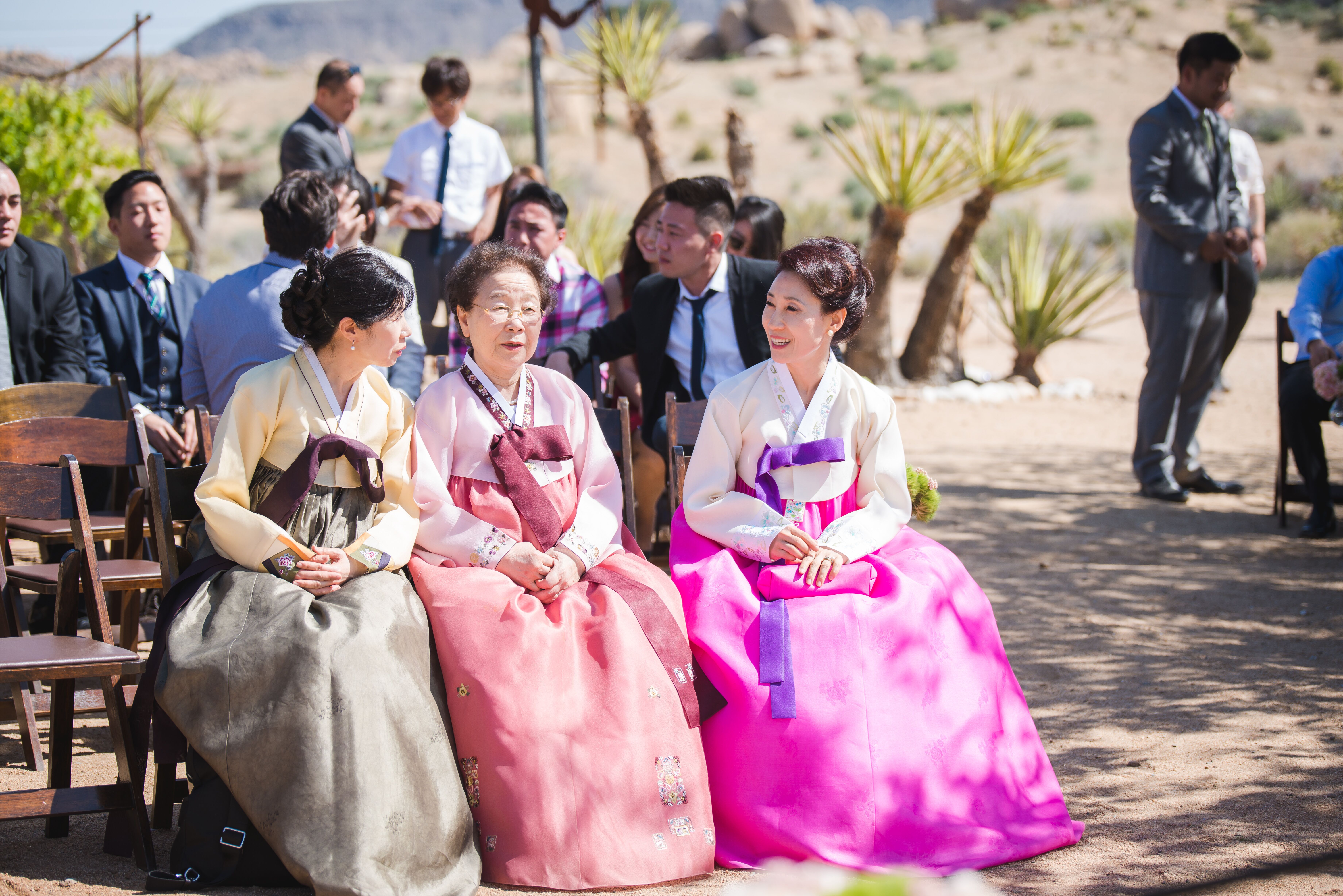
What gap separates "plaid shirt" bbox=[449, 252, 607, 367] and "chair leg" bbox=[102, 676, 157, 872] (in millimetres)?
2783

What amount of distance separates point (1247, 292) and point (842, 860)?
5.98 m

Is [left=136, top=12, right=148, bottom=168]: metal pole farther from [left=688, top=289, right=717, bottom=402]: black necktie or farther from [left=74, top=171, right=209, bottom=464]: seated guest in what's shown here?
[left=688, top=289, right=717, bottom=402]: black necktie

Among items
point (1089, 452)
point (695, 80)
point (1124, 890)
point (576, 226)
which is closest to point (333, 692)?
point (1124, 890)

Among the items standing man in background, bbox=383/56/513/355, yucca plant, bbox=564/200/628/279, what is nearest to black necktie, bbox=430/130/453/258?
standing man in background, bbox=383/56/513/355

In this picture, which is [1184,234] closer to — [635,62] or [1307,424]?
[1307,424]

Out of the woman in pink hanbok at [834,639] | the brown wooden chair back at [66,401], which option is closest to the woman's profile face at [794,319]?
the woman in pink hanbok at [834,639]

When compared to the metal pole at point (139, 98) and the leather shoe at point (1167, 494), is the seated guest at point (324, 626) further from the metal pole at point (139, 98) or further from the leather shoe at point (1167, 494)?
the metal pole at point (139, 98)

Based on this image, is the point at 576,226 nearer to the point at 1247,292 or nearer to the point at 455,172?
the point at 455,172

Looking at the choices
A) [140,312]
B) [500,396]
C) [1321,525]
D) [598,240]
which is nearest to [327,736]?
[500,396]

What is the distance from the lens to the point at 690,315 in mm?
4809

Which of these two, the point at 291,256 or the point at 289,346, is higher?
the point at 291,256

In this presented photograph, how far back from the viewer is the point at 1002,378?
1209cm

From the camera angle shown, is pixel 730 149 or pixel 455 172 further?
pixel 730 149

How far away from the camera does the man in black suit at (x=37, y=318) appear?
466cm
